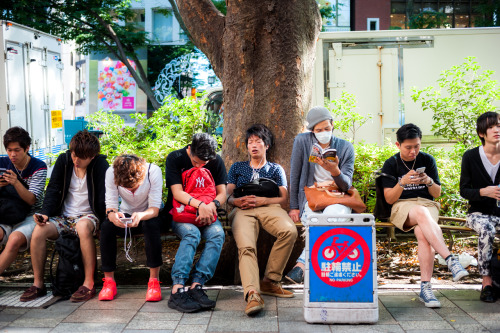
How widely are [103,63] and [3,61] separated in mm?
19376

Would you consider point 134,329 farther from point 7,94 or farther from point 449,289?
point 7,94

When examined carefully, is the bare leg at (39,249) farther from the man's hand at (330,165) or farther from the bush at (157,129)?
the man's hand at (330,165)

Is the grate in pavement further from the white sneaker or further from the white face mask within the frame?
the white sneaker

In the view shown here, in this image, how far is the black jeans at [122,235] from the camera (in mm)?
5082

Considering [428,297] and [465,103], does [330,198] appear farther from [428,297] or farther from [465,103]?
[465,103]

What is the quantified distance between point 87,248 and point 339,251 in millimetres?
2278

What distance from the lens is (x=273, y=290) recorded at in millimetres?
5152

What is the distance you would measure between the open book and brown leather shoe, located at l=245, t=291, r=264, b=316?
4.08 ft

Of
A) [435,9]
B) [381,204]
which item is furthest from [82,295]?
[435,9]

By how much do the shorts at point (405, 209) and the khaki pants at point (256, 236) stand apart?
0.96 m

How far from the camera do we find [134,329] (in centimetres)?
434

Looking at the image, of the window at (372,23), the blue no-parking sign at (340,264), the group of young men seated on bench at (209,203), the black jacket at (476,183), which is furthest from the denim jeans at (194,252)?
the window at (372,23)

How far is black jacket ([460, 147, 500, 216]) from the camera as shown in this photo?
5172 mm

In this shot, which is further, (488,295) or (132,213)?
(132,213)
